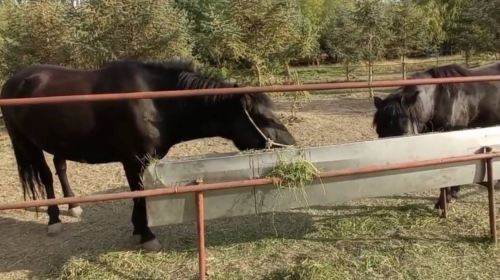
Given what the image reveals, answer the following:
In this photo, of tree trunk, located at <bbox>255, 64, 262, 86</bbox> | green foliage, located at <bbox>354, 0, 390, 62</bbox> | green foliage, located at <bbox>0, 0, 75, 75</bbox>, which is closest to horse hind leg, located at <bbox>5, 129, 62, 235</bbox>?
tree trunk, located at <bbox>255, 64, 262, 86</bbox>

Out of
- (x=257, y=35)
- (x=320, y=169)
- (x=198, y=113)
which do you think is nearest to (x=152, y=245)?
(x=198, y=113)

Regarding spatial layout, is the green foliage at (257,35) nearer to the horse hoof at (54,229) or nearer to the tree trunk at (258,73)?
the tree trunk at (258,73)

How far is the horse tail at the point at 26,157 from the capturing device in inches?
184

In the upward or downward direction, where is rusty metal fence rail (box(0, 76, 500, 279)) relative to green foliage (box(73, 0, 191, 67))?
downward

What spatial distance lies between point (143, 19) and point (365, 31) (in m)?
8.25

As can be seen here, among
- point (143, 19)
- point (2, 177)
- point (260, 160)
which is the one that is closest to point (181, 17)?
point (143, 19)

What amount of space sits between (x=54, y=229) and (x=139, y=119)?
1549 millimetres

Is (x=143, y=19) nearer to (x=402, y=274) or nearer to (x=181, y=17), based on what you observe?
(x=181, y=17)

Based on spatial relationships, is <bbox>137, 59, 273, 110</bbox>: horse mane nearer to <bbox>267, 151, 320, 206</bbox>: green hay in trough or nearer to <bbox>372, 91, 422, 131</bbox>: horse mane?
<bbox>267, 151, 320, 206</bbox>: green hay in trough

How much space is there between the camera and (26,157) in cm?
476

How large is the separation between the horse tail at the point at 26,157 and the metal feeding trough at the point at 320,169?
2092mm

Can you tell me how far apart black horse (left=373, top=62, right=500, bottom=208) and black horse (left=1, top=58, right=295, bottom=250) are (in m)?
1.16

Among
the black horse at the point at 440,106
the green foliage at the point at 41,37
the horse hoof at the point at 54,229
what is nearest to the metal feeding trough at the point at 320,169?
the black horse at the point at 440,106

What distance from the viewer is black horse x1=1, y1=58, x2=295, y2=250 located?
378 centimetres
